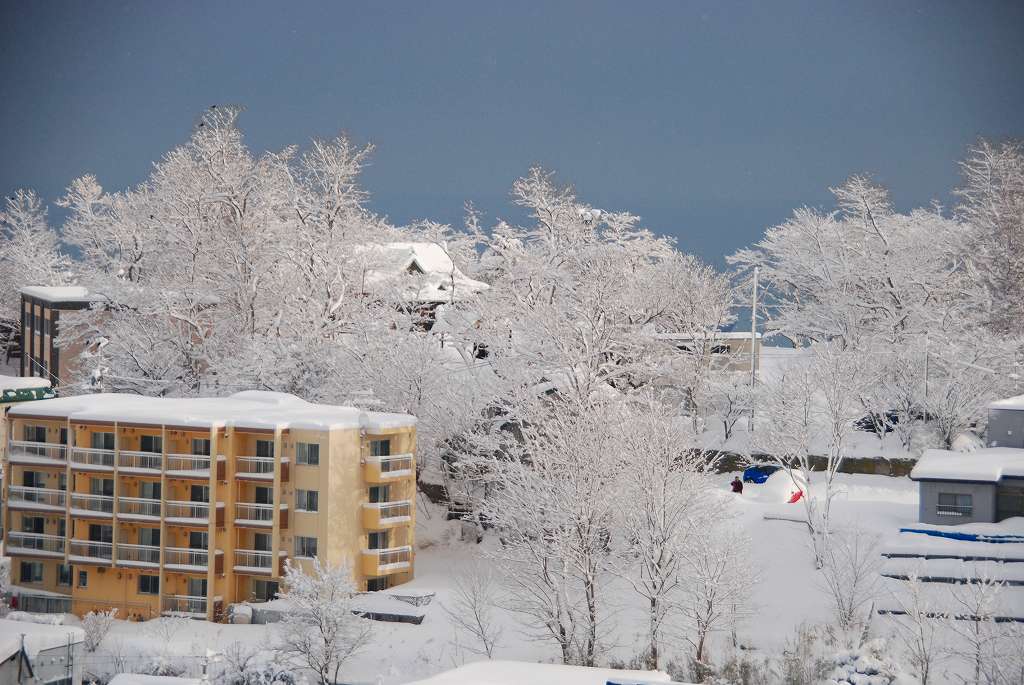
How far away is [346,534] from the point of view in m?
38.3

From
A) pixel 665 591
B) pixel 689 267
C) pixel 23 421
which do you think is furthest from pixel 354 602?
pixel 689 267

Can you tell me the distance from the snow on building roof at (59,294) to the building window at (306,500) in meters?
20.1

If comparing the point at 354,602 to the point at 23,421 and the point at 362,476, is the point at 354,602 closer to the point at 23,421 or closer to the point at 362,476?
the point at 362,476

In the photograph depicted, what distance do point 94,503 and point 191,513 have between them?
3.15 m

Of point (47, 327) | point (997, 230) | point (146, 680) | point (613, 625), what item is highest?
point (997, 230)

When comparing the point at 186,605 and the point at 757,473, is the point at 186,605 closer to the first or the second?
the point at 186,605

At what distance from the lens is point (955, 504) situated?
35.8 m

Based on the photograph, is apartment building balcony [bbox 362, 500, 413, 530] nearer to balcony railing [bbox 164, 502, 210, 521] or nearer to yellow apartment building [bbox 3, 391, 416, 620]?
yellow apartment building [bbox 3, 391, 416, 620]

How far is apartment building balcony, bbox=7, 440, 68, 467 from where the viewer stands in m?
39.6

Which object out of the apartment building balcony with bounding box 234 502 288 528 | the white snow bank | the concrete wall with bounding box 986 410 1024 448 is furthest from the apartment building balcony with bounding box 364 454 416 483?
the concrete wall with bounding box 986 410 1024 448

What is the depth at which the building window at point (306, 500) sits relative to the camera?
125 ft

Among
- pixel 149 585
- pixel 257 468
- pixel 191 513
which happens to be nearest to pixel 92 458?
pixel 191 513

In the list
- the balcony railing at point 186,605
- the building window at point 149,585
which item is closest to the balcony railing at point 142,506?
the building window at point 149,585

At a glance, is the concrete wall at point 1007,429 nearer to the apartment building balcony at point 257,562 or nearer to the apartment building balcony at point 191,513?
the apartment building balcony at point 257,562
